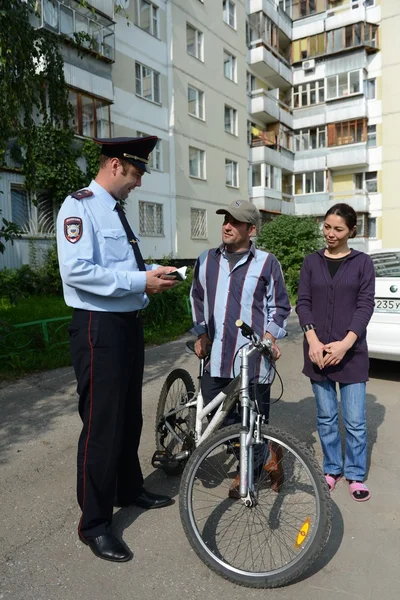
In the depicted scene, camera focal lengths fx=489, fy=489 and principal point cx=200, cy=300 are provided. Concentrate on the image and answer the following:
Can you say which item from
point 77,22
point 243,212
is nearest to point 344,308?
point 243,212

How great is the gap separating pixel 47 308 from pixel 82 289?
936 centimetres

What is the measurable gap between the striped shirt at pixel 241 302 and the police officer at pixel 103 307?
616mm

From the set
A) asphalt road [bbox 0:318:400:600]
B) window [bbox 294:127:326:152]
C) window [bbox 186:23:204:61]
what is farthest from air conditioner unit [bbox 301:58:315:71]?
asphalt road [bbox 0:318:400:600]

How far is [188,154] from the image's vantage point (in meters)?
23.7

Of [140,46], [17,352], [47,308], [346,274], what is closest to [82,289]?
[346,274]

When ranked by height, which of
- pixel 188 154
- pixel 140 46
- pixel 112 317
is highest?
pixel 140 46

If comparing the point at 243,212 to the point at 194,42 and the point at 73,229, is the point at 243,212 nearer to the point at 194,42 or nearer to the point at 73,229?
the point at 73,229

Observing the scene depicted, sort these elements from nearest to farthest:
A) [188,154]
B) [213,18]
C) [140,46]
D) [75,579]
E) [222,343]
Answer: [75,579]
[222,343]
[140,46]
[188,154]
[213,18]

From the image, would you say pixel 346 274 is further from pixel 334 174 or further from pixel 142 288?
pixel 334 174

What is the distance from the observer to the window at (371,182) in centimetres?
3434

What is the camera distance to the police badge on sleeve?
2.49 meters

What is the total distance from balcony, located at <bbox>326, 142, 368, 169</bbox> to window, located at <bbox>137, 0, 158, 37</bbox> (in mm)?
17130

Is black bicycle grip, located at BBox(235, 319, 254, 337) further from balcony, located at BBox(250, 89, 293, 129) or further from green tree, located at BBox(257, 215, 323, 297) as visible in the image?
balcony, located at BBox(250, 89, 293, 129)

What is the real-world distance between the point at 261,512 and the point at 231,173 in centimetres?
2641
